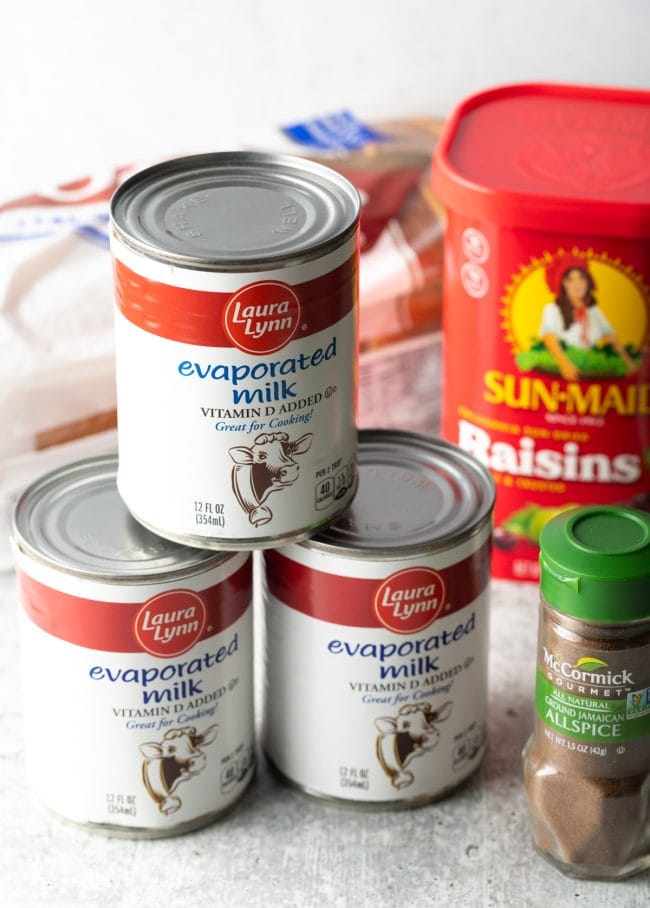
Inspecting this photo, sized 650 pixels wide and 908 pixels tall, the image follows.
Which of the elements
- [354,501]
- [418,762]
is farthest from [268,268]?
[418,762]

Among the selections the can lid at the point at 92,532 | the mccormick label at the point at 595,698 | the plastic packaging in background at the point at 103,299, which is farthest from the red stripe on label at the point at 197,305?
the plastic packaging in background at the point at 103,299

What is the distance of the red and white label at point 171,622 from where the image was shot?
1399 mm

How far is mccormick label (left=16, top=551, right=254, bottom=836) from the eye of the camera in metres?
1.41

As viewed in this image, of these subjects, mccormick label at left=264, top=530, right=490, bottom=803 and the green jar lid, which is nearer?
the green jar lid

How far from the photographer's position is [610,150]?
6.04ft

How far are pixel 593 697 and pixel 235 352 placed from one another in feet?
1.35

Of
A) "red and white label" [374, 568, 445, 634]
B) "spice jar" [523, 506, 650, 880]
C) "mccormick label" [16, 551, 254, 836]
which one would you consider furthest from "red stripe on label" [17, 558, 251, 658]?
"spice jar" [523, 506, 650, 880]

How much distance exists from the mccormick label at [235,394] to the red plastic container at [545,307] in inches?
15.7

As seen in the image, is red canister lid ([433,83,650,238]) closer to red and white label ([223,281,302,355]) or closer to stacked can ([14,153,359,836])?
stacked can ([14,153,359,836])

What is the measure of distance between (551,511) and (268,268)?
693 millimetres

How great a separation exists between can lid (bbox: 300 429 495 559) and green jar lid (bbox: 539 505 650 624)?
0.37 feet

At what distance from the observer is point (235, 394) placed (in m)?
1.34

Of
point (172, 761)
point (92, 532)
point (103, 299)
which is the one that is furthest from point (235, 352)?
point (103, 299)

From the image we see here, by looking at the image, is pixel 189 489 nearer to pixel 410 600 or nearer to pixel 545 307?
pixel 410 600
